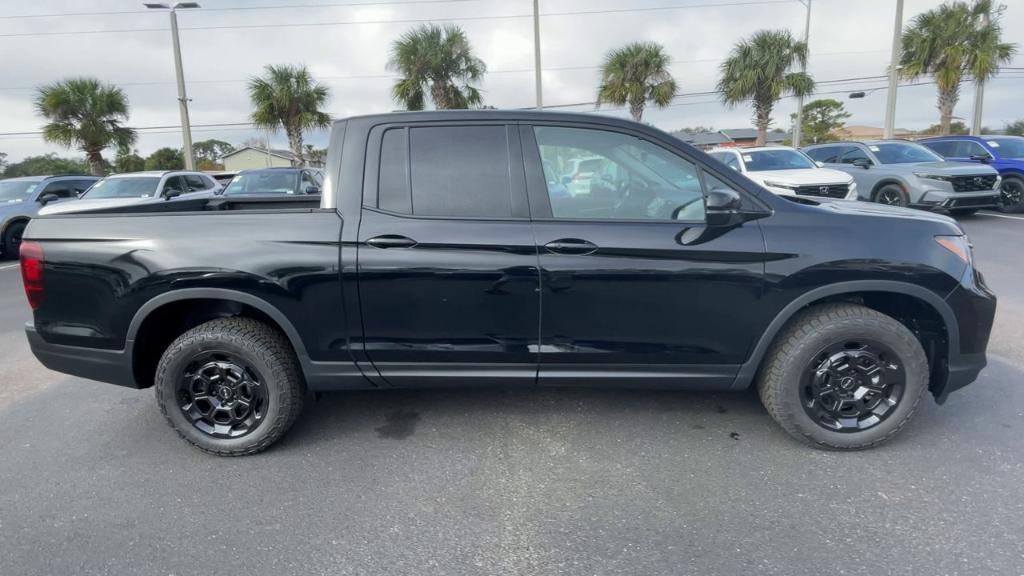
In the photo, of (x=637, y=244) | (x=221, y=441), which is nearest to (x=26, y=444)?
(x=221, y=441)

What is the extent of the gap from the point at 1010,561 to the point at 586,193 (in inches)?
91.2

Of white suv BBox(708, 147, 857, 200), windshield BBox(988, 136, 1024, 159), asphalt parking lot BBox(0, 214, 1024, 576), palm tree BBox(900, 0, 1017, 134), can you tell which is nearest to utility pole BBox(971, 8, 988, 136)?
palm tree BBox(900, 0, 1017, 134)

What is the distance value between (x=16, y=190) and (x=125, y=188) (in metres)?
2.56

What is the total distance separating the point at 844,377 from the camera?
304cm

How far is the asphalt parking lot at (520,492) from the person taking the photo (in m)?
2.34

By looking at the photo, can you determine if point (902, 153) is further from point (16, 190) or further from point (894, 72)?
point (16, 190)

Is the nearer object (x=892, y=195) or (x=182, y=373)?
(x=182, y=373)

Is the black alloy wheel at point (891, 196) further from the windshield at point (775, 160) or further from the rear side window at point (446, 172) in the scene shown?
the rear side window at point (446, 172)

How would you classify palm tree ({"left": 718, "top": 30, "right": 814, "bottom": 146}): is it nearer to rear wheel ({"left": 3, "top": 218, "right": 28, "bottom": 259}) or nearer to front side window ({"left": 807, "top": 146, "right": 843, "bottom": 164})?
front side window ({"left": 807, "top": 146, "right": 843, "bottom": 164})

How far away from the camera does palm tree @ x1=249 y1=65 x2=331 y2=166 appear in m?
23.4

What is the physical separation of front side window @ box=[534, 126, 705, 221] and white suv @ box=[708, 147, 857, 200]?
6.27 metres

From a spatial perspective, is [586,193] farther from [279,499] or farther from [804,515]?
[279,499]

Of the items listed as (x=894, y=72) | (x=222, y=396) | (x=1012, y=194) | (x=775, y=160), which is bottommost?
(x=222, y=396)

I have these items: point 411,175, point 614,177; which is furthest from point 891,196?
point 411,175
